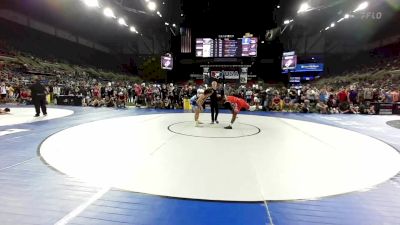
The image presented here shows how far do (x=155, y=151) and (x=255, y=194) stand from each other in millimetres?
2261

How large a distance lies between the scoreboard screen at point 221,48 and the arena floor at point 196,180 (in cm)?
1720

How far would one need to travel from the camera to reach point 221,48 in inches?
896

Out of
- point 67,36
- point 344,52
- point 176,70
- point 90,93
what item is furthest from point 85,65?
point 344,52

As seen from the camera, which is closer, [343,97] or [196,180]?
[196,180]

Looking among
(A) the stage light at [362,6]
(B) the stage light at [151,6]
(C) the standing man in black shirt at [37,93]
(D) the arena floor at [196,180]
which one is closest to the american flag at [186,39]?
(B) the stage light at [151,6]

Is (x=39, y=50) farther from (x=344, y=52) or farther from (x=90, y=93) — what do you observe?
(x=344, y=52)

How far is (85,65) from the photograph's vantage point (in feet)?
104

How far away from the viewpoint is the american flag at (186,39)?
26839mm

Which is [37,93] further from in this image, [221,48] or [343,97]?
[221,48]

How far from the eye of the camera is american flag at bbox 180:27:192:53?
88.1ft

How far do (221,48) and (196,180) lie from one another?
20198mm

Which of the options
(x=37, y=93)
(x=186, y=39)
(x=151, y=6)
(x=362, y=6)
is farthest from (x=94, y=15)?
(x=362, y=6)

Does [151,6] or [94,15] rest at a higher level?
[94,15]

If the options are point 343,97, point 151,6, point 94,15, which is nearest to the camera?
point 343,97
